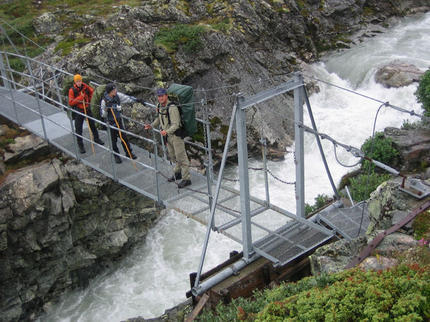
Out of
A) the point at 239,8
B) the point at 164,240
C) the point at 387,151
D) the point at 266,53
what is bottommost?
the point at 164,240

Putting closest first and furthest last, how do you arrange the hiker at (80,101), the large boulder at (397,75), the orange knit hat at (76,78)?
the orange knit hat at (76,78)
the hiker at (80,101)
the large boulder at (397,75)

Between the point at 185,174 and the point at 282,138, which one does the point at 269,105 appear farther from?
the point at 185,174

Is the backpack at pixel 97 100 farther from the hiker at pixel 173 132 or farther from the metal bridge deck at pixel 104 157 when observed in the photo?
the hiker at pixel 173 132

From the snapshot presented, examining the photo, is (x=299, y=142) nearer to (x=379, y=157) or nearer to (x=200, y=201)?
(x=200, y=201)

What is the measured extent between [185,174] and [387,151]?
887 cm

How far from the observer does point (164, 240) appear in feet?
51.1

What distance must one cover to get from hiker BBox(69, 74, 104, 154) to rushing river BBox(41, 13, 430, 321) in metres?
4.69

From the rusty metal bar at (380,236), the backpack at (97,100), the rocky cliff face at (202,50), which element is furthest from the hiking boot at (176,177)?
the rocky cliff face at (202,50)

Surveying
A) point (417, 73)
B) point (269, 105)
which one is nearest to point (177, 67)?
point (269, 105)

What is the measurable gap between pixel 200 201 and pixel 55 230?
487 centimetres

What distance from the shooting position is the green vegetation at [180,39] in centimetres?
2002

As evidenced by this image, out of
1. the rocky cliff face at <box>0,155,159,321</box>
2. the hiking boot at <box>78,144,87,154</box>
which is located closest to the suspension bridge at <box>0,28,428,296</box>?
the hiking boot at <box>78,144,87,154</box>

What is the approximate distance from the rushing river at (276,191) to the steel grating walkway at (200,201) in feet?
9.50

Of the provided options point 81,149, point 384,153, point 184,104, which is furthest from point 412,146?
point 81,149
